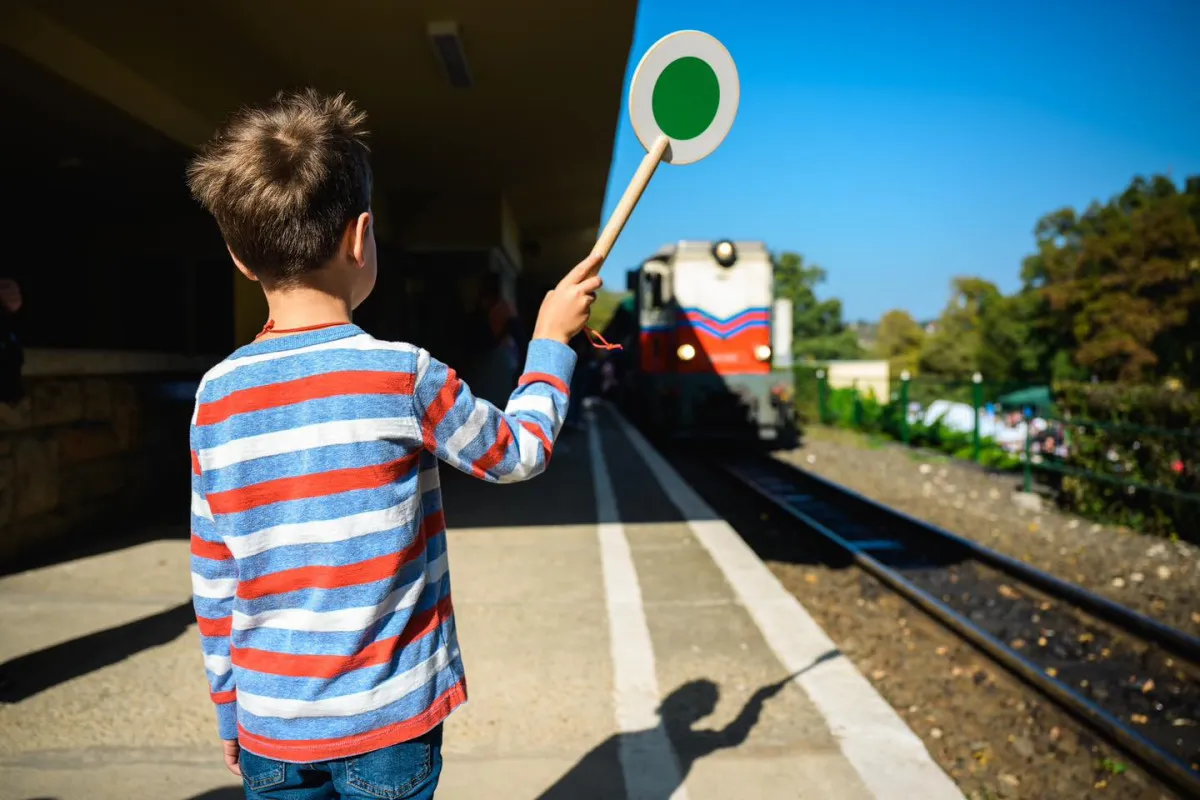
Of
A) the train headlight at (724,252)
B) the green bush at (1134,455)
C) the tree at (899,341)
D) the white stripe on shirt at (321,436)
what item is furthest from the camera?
the tree at (899,341)

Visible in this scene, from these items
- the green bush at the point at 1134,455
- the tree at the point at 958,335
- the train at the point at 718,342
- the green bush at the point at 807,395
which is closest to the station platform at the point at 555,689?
the green bush at the point at 1134,455

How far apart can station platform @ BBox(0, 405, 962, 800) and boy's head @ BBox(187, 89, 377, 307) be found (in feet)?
6.42

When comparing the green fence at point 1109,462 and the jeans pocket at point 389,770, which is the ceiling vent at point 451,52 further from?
the green fence at point 1109,462

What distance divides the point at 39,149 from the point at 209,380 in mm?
6413

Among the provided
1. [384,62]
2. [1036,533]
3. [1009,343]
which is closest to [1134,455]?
[1036,533]

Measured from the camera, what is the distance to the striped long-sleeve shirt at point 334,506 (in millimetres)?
1318

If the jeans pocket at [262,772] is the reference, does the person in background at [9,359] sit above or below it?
above

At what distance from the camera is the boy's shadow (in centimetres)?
269

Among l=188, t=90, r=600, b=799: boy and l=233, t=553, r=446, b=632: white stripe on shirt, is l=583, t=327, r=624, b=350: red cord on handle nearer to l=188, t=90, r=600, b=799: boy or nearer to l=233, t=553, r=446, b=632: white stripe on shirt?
l=188, t=90, r=600, b=799: boy

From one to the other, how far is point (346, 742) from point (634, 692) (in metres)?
2.27

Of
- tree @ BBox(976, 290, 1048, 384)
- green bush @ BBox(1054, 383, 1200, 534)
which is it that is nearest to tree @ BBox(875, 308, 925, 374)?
tree @ BBox(976, 290, 1048, 384)

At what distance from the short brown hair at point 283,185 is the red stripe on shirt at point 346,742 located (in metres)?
0.75

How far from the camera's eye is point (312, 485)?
52.1 inches

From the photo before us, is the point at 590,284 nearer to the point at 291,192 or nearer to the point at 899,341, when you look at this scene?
the point at 291,192
